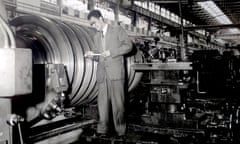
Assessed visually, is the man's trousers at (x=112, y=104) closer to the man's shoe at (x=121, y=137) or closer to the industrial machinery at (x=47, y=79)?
the man's shoe at (x=121, y=137)

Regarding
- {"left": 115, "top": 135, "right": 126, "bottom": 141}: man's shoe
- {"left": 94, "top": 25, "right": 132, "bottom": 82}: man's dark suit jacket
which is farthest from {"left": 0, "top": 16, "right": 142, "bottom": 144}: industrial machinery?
{"left": 115, "top": 135, "right": 126, "bottom": 141}: man's shoe

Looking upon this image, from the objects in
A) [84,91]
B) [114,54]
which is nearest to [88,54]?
[114,54]

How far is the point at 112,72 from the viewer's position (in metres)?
2.50

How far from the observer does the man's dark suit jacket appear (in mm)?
2494

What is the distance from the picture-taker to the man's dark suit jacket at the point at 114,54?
2494mm

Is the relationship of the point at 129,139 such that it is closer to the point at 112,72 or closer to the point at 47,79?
the point at 112,72

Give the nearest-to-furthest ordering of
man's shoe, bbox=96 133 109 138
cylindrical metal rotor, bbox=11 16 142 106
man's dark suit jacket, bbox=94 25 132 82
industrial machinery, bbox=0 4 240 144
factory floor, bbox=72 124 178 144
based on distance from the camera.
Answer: industrial machinery, bbox=0 4 240 144
cylindrical metal rotor, bbox=11 16 142 106
factory floor, bbox=72 124 178 144
man's shoe, bbox=96 133 109 138
man's dark suit jacket, bbox=94 25 132 82

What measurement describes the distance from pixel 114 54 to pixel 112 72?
0.18 metres

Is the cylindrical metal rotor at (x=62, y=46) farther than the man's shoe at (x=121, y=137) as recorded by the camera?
No

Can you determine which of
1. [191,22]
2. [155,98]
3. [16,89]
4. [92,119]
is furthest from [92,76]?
[191,22]

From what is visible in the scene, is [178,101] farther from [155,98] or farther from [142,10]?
[142,10]

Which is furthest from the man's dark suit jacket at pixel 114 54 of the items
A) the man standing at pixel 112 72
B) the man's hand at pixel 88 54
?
the man's hand at pixel 88 54

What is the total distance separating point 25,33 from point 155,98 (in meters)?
1.63

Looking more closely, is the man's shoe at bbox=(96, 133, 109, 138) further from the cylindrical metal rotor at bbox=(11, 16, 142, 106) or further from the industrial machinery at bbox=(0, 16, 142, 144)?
the cylindrical metal rotor at bbox=(11, 16, 142, 106)
